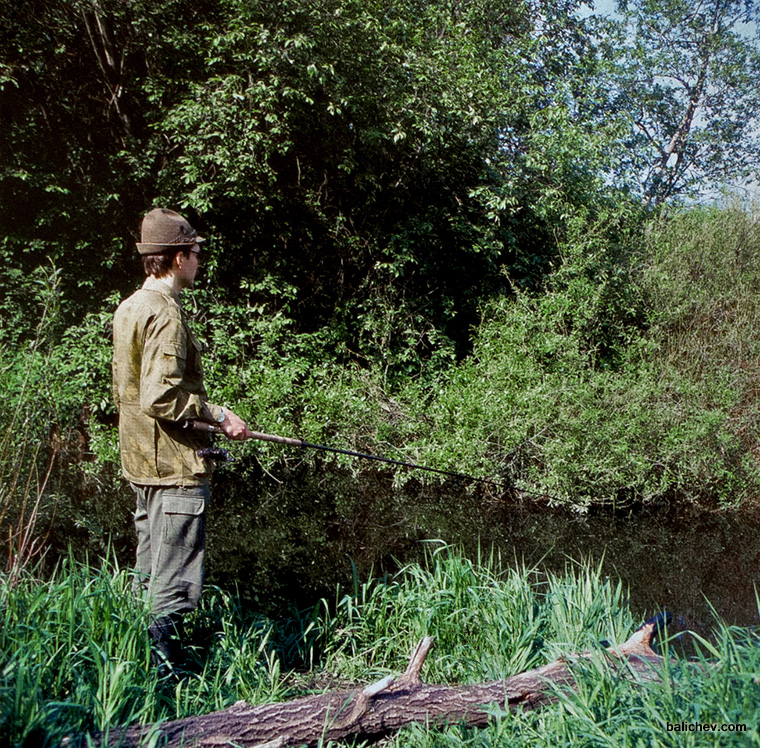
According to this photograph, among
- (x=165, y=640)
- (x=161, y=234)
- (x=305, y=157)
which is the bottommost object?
(x=165, y=640)

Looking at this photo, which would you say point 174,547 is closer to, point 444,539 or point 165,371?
point 165,371

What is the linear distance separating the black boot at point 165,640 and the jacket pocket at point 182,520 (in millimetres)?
308

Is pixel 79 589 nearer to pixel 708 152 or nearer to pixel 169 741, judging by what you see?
pixel 169 741

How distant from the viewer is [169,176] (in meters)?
10.1

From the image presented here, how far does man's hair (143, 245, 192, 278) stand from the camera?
316 centimetres

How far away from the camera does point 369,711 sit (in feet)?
8.75

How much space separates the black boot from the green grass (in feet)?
0.27

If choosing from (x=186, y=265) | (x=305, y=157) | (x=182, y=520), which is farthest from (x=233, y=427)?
(x=305, y=157)

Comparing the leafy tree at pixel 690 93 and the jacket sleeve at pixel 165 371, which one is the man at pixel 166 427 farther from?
the leafy tree at pixel 690 93

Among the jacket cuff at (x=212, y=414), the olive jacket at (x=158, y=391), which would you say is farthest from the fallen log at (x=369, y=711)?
the jacket cuff at (x=212, y=414)

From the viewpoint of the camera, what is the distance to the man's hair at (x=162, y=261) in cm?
316

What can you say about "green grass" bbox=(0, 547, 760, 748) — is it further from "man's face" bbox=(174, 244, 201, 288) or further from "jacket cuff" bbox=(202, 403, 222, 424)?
"man's face" bbox=(174, 244, 201, 288)

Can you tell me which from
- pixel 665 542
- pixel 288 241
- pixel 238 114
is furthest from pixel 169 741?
pixel 288 241

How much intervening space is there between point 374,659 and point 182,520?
4.78 feet
